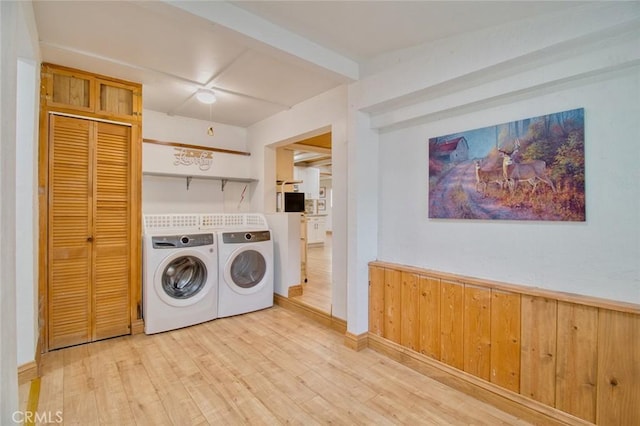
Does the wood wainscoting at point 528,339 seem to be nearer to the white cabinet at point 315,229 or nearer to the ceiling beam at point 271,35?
the ceiling beam at point 271,35

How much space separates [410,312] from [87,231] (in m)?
2.91

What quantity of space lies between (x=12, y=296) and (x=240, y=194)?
129 inches

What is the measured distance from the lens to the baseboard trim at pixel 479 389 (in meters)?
1.71

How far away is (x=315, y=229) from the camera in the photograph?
9.38m

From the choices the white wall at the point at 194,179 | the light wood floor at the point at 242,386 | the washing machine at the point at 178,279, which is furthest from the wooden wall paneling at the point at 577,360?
the white wall at the point at 194,179

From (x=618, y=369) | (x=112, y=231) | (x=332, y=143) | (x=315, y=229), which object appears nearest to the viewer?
(x=618, y=369)

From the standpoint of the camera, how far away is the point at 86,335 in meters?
2.74

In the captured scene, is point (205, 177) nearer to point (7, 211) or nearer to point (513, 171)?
point (7, 211)

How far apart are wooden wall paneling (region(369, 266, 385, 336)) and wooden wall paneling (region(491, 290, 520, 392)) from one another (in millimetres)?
884

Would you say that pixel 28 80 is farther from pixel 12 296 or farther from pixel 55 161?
pixel 12 296

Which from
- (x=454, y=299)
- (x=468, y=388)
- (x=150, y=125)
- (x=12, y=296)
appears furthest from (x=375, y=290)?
(x=150, y=125)

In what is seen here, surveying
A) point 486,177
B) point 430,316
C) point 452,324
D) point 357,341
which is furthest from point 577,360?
point 357,341

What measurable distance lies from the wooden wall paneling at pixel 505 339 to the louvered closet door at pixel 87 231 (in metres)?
3.15

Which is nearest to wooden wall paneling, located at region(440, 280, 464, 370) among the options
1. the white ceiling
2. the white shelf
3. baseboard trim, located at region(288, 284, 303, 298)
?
the white ceiling
